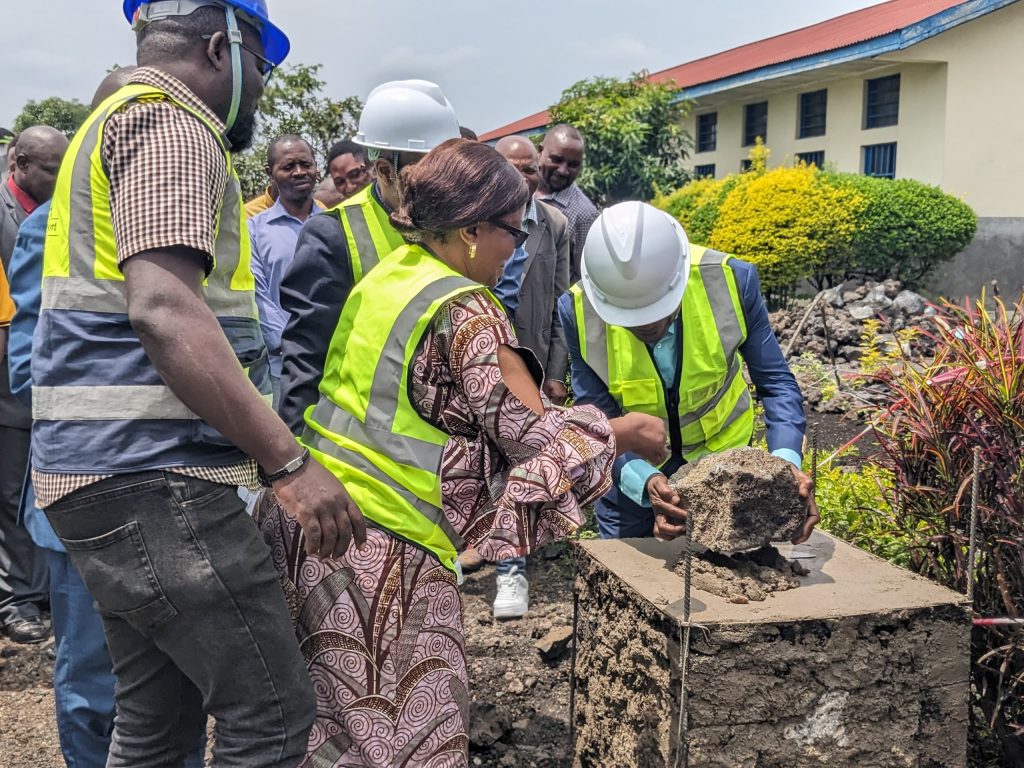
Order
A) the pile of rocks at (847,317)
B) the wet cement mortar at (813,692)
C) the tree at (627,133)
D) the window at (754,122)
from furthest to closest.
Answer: the window at (754,122) < the tree at (627,133) < the pile of rocks at (847,317) < the wet cement mortar at (813,692)

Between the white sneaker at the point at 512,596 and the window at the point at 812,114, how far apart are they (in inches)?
594

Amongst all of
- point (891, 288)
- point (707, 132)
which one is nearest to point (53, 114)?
point (707, 132)

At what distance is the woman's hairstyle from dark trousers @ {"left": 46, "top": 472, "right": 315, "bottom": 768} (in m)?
0.70

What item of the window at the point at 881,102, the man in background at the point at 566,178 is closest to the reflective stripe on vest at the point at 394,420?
the man in background at the point at 566,178

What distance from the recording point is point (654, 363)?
2975mm

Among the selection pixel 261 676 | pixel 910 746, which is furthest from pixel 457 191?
pixel 910 746

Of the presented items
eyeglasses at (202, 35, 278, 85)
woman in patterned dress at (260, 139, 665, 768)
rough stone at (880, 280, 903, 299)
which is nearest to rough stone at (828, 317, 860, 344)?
rough stone at (880, 280, 903, 299)

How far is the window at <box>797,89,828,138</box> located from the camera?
17.5 meters

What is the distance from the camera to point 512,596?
14.6 feet

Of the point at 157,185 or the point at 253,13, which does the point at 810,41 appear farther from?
the point at 157,185

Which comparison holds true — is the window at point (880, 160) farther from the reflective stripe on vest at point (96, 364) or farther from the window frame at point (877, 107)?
the reflective stripe on vest at point (96, 364)

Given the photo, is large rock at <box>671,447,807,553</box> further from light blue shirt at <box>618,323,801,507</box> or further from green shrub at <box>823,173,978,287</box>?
green shrub at <box>823,173,978,287</box>

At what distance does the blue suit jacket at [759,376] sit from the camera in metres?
2.99

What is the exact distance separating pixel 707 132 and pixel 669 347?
18.9 metres
